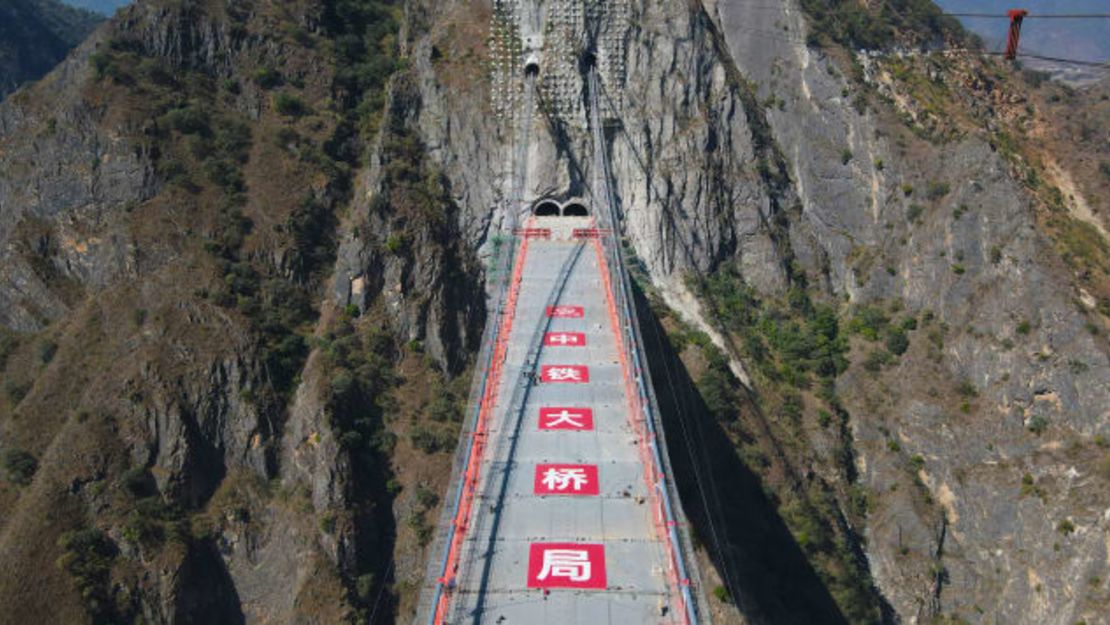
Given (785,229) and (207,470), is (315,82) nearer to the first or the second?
(207,470)

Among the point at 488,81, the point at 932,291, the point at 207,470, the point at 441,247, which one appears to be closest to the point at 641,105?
the point at 488,81

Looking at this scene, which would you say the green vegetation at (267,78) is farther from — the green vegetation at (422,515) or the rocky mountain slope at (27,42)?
the rocky mountain slope at (27,42)

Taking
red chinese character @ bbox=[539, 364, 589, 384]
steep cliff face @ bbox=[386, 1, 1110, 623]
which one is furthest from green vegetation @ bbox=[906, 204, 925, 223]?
red chinese character @ bbox=[539, 364, 589, 384]

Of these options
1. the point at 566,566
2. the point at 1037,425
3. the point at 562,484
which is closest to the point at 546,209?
the point at 1037,425

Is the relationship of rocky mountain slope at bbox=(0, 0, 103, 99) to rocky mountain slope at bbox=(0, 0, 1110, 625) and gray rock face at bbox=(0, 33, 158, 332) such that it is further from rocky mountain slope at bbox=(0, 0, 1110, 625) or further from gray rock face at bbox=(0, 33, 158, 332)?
gray rock face at bbox=(0, 33, 158, 332)

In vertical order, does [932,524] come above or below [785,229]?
below

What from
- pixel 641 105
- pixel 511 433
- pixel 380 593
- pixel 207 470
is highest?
pixel 641 105

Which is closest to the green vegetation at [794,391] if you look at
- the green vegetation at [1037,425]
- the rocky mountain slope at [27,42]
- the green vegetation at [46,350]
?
the green vegetation at [1037,425]
